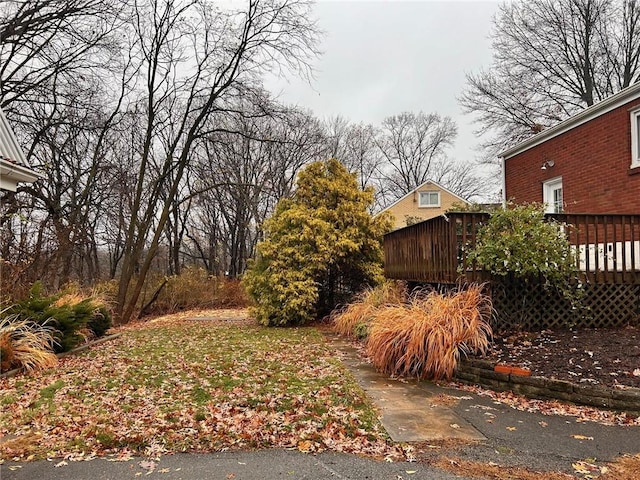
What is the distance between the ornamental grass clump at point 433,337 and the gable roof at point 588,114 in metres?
5.32

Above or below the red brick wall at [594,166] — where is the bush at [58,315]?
below

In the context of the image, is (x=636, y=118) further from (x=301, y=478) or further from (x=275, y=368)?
(x=301, y=478)

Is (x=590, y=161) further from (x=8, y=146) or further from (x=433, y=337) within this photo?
(x=8, y=146)

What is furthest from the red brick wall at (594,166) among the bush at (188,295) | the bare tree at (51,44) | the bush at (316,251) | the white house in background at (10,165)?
the bare tree at (51,44)

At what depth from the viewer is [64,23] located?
35.6 feet

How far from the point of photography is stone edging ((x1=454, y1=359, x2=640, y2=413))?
13.5 feet

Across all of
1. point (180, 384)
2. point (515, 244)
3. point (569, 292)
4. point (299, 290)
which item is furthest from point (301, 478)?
point (299, 290)

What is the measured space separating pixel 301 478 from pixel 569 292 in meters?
5.08

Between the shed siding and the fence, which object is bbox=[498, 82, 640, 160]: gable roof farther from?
the shed siding

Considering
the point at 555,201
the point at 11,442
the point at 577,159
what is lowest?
the point at 11,442

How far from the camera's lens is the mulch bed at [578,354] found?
4.59 m

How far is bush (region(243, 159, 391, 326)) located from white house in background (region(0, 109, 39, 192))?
19.1 ft

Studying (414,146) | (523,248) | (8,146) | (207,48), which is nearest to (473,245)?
(523,248)

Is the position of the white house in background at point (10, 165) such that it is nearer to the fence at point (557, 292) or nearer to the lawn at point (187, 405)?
the lawn at point (187, 405)
